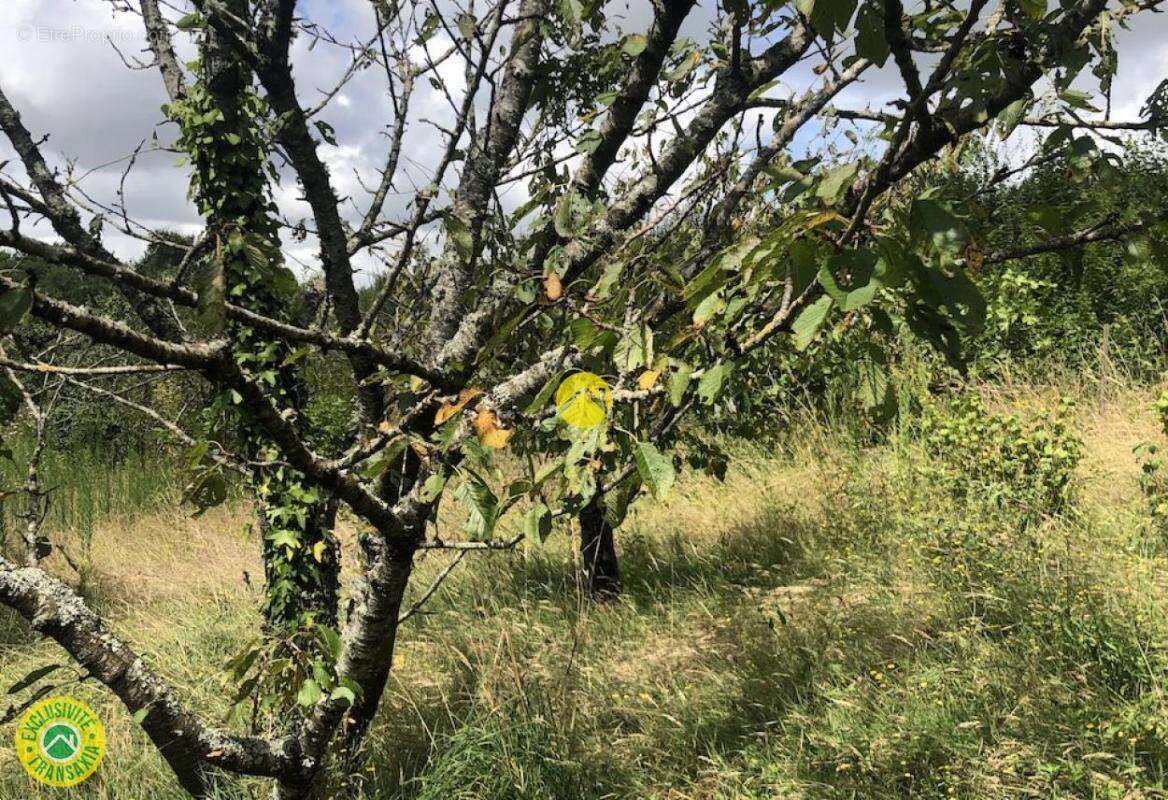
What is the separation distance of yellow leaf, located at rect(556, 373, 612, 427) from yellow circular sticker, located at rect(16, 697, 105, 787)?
5.20 ft

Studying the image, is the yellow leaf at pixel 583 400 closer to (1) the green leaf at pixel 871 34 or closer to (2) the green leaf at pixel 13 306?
(1) the green leaf at pixel 871 34

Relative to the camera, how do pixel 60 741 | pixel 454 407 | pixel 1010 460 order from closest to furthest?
pixel 454 407, pixel 60 741, pixel 1010 460

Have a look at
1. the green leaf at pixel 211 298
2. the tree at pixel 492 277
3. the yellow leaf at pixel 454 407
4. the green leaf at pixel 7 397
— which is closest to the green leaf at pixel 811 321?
the tree at pixel 492 277

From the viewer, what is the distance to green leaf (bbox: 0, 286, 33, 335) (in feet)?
2.70

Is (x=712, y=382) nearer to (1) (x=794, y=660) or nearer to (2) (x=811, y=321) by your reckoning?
(2) (x=811, y=321)

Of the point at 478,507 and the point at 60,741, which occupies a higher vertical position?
the point at 478,507

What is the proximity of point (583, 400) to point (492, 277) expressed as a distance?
1.18 m

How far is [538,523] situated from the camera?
4.03 ft

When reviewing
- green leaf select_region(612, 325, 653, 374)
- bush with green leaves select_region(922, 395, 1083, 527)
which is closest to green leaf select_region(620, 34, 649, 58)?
green leaf select_region(612, 325, 653, 374)

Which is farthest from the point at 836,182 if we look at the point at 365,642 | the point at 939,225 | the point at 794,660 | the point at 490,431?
the point at 794,660

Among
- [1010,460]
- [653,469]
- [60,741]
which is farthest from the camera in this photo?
[1010,460]

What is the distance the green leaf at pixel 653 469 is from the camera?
1.03 metres

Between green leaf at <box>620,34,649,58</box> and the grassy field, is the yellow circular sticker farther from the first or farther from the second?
green leaf at <box>620,34,649,58</box>

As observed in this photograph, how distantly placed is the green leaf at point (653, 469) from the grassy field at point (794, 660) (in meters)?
1.68
